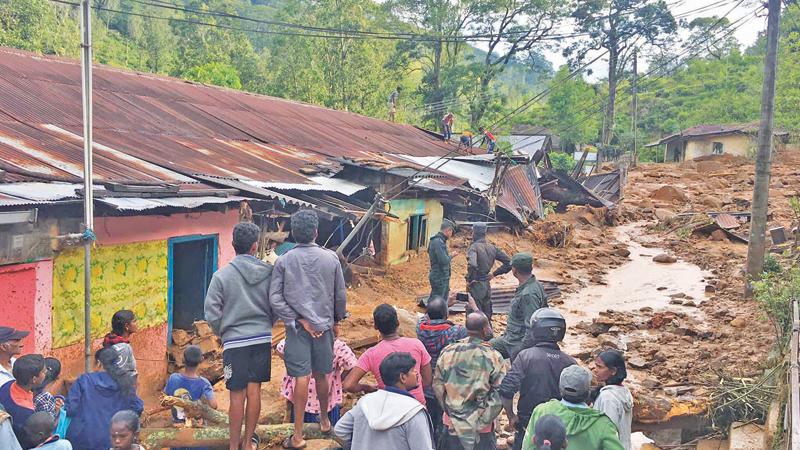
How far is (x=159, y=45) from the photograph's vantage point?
37562mm

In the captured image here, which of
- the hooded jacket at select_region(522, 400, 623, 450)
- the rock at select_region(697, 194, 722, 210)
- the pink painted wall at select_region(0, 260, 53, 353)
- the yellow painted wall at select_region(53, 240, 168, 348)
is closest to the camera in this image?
the hooded jacket at select_region(522, 400, 623, 450)

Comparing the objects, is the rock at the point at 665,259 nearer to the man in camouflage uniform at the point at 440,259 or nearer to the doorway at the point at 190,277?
the man in camouflage uniform at the point at 440,259

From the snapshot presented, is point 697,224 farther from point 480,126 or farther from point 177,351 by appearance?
point 177,351

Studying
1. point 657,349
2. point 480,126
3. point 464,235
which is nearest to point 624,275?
point 464,235

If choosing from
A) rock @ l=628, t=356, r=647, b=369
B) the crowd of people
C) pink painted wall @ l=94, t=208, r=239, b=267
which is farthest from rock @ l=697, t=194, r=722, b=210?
the crowd of people

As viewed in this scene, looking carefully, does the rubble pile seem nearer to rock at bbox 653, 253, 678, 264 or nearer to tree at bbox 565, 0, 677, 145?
rock at bbox 653, 253, 678, 264

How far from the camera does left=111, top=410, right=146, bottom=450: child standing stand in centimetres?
371

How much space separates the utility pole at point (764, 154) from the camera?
12.7 metres

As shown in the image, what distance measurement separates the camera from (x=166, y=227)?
8289 mm

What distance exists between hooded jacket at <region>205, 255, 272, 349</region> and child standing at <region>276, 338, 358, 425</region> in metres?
0.63

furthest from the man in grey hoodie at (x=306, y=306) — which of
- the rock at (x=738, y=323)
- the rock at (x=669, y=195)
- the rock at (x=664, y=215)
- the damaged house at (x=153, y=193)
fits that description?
the rock at (x=669, y=195)

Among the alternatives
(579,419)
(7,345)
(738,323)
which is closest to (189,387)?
(7,345)

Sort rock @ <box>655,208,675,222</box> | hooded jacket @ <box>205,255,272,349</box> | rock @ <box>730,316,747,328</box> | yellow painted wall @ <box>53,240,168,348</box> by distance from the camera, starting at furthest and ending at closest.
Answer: rock @ <box>655,208,675,222</box> < rock @ <box>730,316,747,328</box> < yellow painted wall @ <box>53,240,168,348</box> < hooded jacket @ <box>205,255,272,349</box>

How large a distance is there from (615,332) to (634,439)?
4775mm
